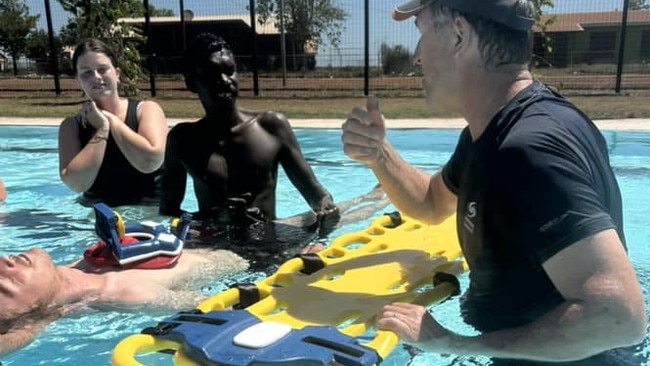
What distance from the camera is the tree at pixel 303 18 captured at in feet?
71.5

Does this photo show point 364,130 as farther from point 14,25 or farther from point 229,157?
point 14,25

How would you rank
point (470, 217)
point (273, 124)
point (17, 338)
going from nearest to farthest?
point (470, 217)
point (17, 338)
point (273, 124)

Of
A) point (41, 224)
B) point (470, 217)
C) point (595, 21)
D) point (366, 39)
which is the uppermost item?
point (595, 21)

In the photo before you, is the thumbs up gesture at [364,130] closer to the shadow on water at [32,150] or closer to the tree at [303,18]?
the shadow on water at [32,150]

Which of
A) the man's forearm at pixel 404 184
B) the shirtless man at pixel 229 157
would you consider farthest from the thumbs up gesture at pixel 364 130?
the shirtless man at pixel 229 157

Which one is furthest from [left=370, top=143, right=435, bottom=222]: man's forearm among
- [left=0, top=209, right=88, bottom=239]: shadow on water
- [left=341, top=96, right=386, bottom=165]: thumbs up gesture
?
[left=0, top=209, right=88, bottom=239]: shadow on water

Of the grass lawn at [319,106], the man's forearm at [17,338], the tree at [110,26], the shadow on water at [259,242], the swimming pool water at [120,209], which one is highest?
the tree at [110,26]

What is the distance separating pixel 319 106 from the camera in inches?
506

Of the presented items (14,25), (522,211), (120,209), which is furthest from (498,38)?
(14,25)

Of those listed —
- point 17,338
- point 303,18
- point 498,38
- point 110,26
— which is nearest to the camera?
point 498,38

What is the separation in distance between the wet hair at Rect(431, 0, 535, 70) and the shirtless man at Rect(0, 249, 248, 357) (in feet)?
5.78

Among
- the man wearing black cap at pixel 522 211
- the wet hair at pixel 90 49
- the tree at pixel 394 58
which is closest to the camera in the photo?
the man wearing black cap at pixel 522 211

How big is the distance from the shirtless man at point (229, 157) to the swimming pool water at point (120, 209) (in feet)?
1.74

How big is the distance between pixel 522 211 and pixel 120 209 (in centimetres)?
377
